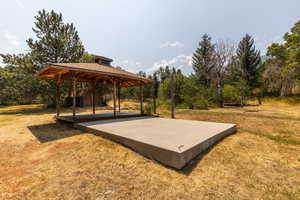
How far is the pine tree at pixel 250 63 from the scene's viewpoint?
2250 cm

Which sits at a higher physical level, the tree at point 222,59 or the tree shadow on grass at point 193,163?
the tree at point 222,59

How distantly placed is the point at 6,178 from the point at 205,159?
12.4 feet

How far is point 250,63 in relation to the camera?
2294 centimetres

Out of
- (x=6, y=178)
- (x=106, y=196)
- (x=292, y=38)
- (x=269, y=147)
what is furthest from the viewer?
(x=292, y=38)

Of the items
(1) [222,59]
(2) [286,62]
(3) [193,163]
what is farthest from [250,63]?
(3) [193,163]

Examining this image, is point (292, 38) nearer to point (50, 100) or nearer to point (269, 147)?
point (269, 147)

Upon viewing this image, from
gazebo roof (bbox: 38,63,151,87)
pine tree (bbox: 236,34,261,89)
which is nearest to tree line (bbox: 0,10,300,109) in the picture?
pine tree (bbox: 236,34,261,89)

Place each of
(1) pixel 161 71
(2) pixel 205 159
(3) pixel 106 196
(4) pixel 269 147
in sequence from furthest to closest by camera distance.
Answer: (1) pixel 161 71 → (4) pixel 269 147 → (2) pixel 205 159 → (3) pixel 106 196

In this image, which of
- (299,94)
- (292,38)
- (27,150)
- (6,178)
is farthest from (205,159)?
(299,94)

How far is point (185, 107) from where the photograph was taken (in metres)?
13.4

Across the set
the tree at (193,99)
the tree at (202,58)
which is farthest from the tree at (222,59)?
the tree at (202,58)

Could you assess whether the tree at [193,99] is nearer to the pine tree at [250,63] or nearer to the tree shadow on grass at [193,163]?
the tree shadow on grass at [193,163]

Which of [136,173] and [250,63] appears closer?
[136,173]

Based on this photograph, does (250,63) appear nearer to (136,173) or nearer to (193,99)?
(193,99)
